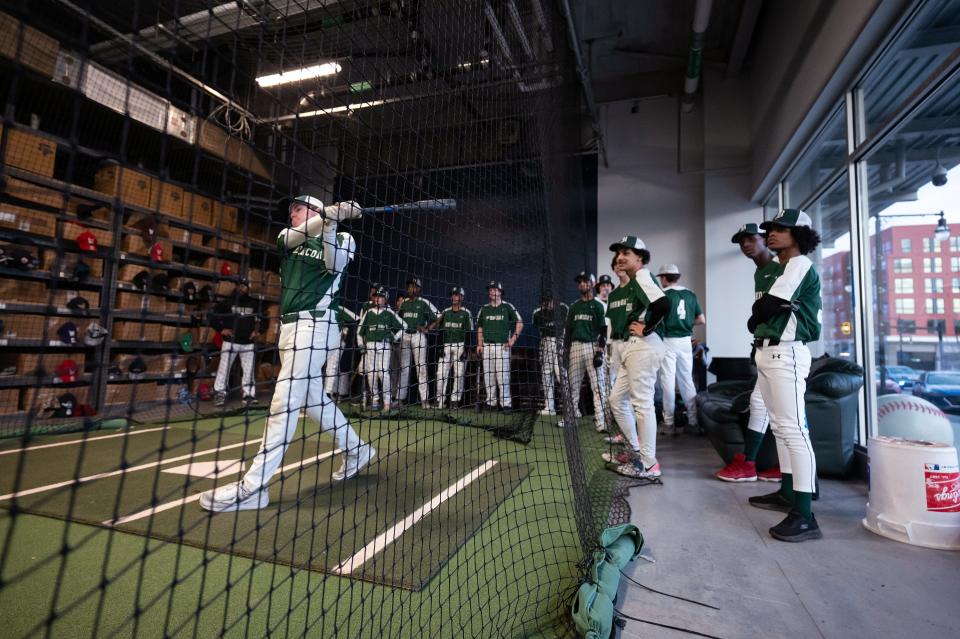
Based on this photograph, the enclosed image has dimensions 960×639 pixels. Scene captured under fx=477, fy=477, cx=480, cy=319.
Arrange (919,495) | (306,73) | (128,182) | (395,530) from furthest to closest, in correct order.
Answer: (128,182) < (306,73) < (919,495) < (395,530)

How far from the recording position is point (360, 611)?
1713mm

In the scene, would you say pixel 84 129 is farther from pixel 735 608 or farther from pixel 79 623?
pixel 735 608

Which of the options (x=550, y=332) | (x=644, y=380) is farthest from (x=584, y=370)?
(x=644, y=380)

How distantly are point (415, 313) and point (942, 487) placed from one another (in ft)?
18.9

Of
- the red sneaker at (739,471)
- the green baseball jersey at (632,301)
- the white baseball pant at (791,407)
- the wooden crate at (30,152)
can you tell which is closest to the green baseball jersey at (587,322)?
the green baseball jersey at (632,301)

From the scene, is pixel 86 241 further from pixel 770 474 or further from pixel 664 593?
pixel 770 474

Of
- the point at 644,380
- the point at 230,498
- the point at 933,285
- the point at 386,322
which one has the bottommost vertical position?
the point at 230,498

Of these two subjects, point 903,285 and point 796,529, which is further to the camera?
point 903,285

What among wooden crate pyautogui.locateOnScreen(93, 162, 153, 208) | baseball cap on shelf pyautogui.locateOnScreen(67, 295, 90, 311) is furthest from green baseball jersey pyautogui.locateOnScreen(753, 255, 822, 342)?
wooden crate pyautogui.locateOnScreen(93, 162, 153, 208)

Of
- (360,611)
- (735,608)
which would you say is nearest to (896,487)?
(735,608)

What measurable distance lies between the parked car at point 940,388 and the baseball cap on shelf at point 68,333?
27.5 feet

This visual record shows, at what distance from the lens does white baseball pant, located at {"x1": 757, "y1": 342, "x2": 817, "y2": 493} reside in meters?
2.54

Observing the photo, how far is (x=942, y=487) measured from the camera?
2355 mm

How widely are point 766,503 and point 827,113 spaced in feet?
12.8
